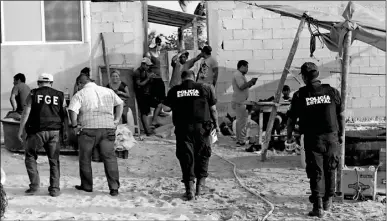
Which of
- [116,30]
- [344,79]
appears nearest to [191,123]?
[344,79]

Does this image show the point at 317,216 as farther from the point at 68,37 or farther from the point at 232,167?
the point at 68,37

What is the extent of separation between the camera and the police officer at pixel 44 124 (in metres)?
7.43

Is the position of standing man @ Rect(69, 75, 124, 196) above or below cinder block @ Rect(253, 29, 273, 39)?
below

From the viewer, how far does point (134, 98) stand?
41.0ft

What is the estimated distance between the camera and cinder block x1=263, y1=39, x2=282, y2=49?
1274cm

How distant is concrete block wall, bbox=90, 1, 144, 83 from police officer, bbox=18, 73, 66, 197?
15.9 feet

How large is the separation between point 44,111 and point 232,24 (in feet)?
20.5

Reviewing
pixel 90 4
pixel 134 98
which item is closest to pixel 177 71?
pixel 134 98

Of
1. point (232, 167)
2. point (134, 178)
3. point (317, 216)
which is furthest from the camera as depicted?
point (232, 167)

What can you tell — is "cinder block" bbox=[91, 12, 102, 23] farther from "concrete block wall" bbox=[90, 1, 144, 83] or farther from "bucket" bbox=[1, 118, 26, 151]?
"bucket" bbox=[1, 118, 26, 151]

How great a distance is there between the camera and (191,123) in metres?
7.22

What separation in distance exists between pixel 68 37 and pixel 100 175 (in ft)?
15.3

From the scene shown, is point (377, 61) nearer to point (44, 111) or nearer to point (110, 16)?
point (110, 16)

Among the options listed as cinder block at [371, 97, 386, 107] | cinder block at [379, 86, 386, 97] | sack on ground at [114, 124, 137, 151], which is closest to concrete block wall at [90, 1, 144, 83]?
sack on ground at [114, 124, 137, 151]
